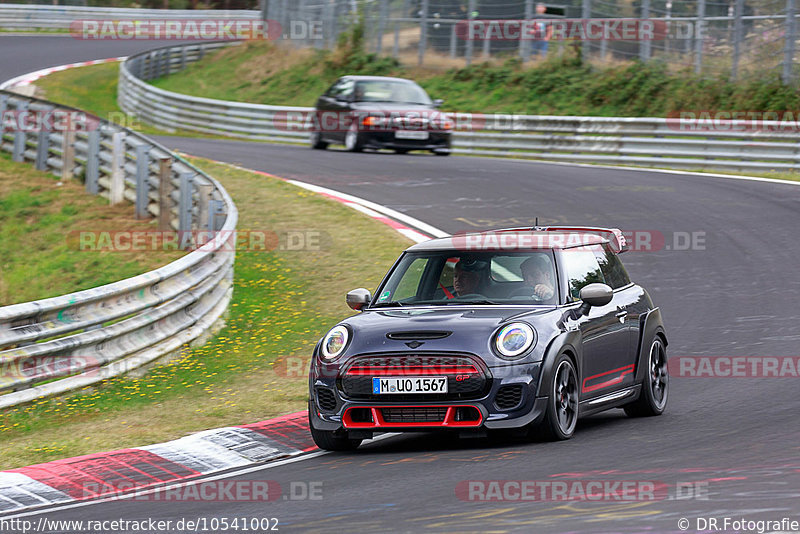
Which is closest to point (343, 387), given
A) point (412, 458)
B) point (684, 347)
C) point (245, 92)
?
point (412, 458)

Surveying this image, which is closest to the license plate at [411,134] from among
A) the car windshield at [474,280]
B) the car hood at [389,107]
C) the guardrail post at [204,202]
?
the car hood at [389,107]

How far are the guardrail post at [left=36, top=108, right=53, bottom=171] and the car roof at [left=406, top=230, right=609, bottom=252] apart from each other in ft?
47.3

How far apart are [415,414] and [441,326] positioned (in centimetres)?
58

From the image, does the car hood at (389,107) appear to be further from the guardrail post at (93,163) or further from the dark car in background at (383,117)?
the guardrail post at (93,163)

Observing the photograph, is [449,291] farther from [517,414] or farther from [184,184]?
[184,184]

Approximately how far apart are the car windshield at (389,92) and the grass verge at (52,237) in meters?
7.31

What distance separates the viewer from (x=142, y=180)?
59.0 ft

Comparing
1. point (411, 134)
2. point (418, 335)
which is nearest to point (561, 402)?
point (418, 335)

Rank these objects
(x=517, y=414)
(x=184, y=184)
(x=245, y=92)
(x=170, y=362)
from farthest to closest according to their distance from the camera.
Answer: (x=245, y=92) → (x=184, y=184) → (x=170, y=362) → (x=517, y=414)

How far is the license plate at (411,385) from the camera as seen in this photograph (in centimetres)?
780

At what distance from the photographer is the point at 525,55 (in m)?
34.5

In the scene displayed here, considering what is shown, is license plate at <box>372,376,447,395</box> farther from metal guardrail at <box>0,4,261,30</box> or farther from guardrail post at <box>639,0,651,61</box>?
metal guardrail at <box>0,4,261,30</box>

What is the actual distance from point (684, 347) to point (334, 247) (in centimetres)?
643

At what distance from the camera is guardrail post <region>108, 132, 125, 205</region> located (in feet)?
62.2
